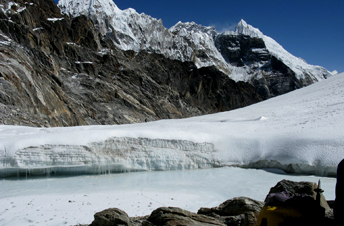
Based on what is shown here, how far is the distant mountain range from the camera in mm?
29797

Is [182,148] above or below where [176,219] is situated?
above

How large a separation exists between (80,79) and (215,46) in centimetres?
8085

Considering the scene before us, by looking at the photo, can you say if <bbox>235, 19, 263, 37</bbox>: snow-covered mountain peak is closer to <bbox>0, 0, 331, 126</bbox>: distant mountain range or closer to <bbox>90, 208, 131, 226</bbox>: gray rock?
<bbox>0, 0, 331, 126</bbox>: distant mountain range

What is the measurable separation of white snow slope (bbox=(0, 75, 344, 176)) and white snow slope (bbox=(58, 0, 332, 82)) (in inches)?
2799

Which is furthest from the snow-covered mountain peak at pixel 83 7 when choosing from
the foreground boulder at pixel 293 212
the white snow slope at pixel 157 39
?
the foreground boulder at pixel 293 212

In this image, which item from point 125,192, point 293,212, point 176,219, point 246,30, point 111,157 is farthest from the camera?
point 246,30

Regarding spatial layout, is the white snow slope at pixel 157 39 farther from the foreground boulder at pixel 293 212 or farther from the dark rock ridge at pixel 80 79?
the foreground boulder at pixel 293 212

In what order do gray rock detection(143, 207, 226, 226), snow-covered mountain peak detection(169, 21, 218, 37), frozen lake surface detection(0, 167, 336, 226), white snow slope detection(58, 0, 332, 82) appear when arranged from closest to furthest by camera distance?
gray rock detection(143, 207, 226, 226), frozen lake surface detection(0, 167, 336, 226), white snow slope detection(58, 0, 332, 82), snow-covered mountain peak detection(169, 21, 218, 37)

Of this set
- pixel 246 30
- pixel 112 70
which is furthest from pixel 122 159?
pixel 246 30

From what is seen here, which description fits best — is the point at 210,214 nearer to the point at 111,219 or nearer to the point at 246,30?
the point at 111,219

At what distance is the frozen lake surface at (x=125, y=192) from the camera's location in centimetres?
518

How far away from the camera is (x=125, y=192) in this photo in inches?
254

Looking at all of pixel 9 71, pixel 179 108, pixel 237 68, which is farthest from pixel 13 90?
pixel 237 68

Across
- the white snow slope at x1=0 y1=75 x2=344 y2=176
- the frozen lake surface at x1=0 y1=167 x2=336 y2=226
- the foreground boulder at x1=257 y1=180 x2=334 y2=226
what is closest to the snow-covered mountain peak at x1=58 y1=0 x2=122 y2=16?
the white snow slope at x1=0 y1=75 x2=344 y2=176
